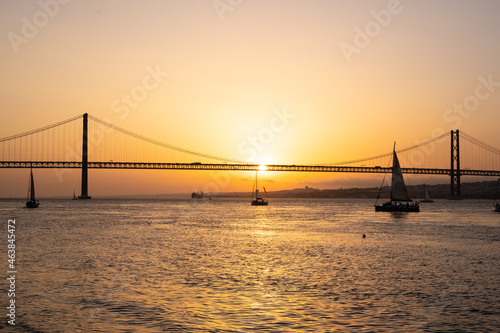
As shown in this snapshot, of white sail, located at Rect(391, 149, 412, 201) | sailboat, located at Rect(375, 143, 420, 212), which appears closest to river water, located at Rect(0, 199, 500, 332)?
sailboat, located at Rect(375, 143, 420, 212)

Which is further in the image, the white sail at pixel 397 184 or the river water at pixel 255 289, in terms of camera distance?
the white sail at pixel 397 184

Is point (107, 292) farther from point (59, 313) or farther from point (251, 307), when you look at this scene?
point (251, 307)

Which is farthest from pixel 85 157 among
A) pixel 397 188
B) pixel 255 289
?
pixel 255 289

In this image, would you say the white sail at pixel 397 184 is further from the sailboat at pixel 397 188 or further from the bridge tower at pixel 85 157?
the bridge tower at pixel 85 157

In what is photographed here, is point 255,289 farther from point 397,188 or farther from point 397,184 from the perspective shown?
point 397,188

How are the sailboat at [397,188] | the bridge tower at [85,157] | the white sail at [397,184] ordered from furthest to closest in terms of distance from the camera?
the bridge tower at [85,157], the white sail at [397,184], the sailboat at [397,188]

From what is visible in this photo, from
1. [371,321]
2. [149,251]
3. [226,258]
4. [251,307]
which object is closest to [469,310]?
[371,321]

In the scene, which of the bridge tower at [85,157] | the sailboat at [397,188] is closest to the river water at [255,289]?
the sailboat at [397,188]

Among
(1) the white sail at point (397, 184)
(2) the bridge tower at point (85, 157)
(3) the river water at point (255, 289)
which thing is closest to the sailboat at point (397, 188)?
(1) the white sail at point (397, 184)

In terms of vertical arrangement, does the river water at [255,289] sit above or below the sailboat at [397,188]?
below

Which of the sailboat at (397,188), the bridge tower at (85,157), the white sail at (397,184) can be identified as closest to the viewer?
the sailboat at (397,188)

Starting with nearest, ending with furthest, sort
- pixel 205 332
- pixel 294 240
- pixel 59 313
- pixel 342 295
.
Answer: pixel 205 332 < pixel 59 313 < pixel 342 295 < pixel 294 240
